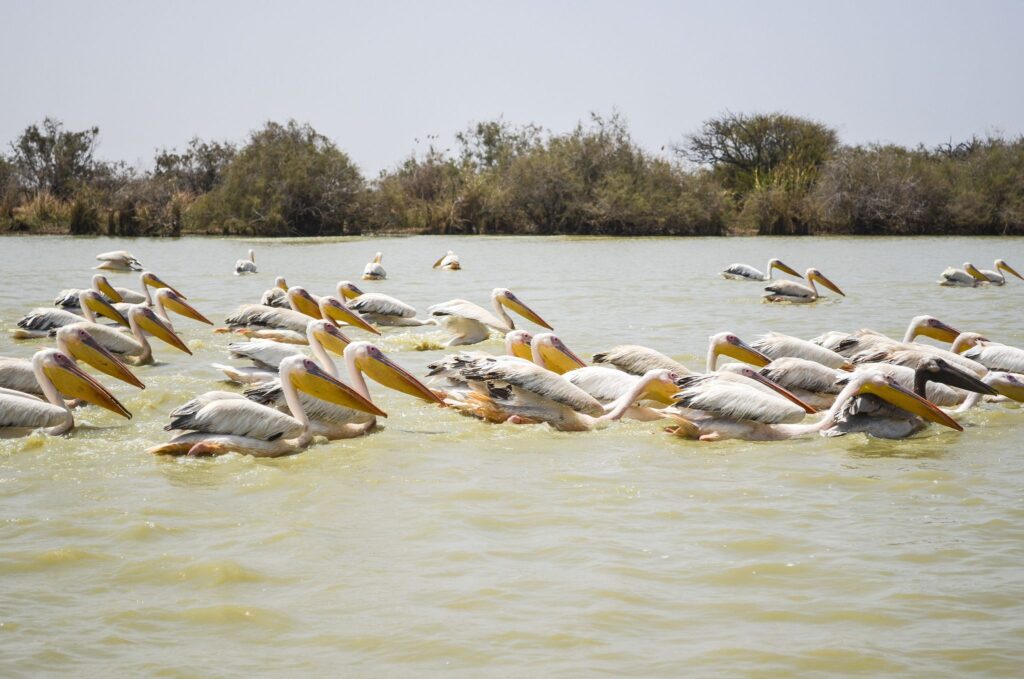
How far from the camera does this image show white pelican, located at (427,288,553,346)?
9.15 m

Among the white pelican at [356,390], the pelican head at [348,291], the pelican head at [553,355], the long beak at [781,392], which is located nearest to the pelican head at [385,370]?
the white pelican at [356,390]

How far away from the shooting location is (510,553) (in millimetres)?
3787

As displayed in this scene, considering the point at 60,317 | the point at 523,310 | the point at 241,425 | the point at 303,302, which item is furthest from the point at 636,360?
the point at 60,317

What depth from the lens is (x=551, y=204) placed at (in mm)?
32594

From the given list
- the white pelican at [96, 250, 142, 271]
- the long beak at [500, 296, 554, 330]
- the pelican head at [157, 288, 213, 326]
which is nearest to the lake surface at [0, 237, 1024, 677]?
the pelican head at [157, 288, 213, 326]

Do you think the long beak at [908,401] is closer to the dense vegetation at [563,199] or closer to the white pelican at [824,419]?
the white pelican at [824,419]

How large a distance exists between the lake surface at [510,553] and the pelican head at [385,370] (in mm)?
242

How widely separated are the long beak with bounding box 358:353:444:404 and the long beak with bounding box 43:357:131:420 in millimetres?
1290

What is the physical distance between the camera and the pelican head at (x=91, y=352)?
20.5 ft

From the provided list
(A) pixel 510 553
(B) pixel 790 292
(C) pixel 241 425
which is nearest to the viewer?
(A) pixel 510 553

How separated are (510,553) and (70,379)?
296cm

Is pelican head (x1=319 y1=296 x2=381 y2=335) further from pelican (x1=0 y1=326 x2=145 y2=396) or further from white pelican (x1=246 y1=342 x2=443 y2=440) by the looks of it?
white pelican (x1=246 y1=342 x2=443 y2=440)

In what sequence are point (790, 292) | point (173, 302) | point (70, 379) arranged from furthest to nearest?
point (790, 292) → point (173, 302) → point (70, 379)

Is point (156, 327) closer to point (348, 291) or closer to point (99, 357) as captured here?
point (99, 357)
